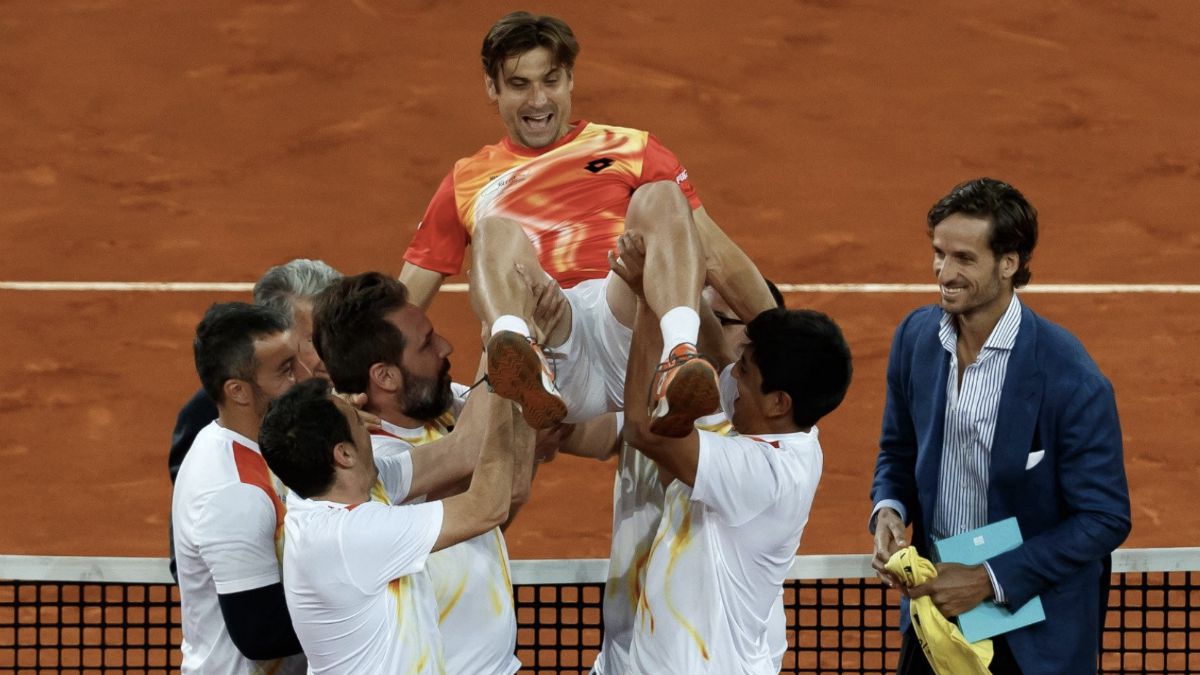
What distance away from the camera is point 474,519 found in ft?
16.3

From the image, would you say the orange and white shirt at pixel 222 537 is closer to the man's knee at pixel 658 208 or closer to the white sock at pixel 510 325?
the white sock at pixel 510 325

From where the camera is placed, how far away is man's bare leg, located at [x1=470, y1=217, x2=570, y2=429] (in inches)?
196

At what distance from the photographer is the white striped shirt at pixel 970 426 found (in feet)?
18.8

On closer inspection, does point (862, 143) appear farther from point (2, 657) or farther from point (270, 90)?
point (2, 657)

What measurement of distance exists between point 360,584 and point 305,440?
460mm

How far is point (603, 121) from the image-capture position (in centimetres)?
1332

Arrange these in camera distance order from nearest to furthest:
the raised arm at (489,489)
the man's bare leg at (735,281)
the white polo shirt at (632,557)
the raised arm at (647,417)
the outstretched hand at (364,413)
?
the raised arm at (489,489), the raised arm at (647,417), the outstretched hand at (364,413), the white polo shirt at (632,557), the man's bare leg at (735,281)

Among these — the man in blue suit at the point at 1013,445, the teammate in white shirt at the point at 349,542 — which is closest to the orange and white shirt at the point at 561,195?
the man in blue suit at the point at 1013,445

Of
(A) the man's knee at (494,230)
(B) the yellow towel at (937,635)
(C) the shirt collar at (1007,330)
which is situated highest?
(A) the man's knee at (494,230)

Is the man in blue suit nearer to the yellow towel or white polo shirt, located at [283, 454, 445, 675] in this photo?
the yellow towel

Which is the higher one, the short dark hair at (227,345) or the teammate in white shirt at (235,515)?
the short dark hair at (227,345)

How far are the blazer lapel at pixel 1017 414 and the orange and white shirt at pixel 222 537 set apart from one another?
250 centimetres

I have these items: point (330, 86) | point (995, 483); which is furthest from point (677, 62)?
point (995, 483)

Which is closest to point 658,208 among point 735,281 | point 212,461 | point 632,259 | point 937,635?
point 632,259
